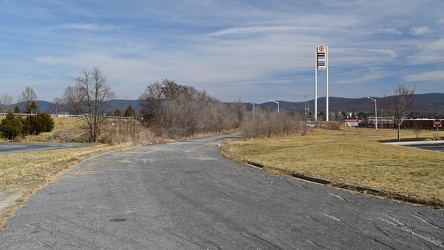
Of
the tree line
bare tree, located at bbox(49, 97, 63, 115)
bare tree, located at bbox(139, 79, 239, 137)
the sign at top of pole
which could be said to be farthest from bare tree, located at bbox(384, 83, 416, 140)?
bare tree, located at bbox(49, 97, 63, 115)

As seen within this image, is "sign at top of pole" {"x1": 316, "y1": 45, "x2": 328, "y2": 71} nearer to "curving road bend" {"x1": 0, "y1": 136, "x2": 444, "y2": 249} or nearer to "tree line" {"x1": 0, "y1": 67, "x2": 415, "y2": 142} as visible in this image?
"tree line" {"x1": 0, "y1": 67, "x2": 415, "y2": 142}

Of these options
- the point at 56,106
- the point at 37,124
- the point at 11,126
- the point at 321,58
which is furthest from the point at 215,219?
the point at 56,106

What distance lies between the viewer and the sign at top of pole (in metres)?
91.8

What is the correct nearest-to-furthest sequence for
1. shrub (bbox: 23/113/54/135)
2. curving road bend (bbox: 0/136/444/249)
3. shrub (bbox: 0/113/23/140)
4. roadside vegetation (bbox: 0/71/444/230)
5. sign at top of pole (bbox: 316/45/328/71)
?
curving road bend (bbox: 0/136/444/249) → roadside vegetation (bbox: 0/71/444/230) → shrub (bbox: 0/113/23/140) → shrub (bbox: 23/113/54/135) → sign at top of pole (bbox: 316/45/328/71)

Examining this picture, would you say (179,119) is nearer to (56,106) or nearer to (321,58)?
(321,58)

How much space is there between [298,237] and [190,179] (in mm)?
7716

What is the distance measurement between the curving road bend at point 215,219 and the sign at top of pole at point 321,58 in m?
82.9

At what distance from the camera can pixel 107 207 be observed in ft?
30.2

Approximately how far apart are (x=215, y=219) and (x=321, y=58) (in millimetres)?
88580

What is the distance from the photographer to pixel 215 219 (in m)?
7.93

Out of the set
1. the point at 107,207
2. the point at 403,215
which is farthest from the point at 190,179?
the point at 403,215

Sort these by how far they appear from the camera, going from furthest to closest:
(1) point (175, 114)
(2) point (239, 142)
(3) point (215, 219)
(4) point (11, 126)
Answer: (4) point (11, 126)
(1) point (175, 114)
(2) point (239, 142)
(3) point (215, 219)

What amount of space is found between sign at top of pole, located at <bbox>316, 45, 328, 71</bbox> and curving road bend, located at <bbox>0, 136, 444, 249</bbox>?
8292cm

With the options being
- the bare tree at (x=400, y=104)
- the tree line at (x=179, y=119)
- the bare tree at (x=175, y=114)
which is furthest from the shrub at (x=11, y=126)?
the bare tree at (x=400, y=104)
